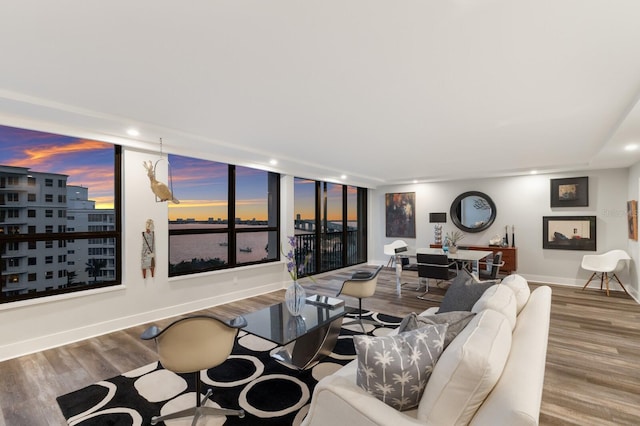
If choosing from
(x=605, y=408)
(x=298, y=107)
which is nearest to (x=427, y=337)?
(x=605, y=408)

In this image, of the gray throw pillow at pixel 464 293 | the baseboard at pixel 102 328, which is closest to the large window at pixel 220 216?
the baseboard at pixel 102 328

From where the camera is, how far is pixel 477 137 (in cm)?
392

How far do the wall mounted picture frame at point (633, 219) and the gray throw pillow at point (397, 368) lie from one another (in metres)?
5.92

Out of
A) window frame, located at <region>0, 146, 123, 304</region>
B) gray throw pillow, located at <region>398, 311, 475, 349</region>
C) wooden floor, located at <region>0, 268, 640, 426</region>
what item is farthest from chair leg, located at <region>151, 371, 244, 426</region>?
window frame, located at <region>0, 146, 123, 304</region>

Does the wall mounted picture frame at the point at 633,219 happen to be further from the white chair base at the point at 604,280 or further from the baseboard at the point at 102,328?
the baseboard at the point at 102,328

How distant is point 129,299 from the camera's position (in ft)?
13.4

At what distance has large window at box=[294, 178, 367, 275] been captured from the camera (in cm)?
711

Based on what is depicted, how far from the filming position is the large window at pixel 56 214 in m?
3.29

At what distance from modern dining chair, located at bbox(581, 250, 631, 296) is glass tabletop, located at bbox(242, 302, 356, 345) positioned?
533 cm

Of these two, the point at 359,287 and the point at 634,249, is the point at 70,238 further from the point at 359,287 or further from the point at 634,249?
the point at 634,249

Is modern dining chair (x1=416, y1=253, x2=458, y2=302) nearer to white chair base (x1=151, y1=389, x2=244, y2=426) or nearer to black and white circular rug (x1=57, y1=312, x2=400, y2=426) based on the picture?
black and white circular rug (x1=57, y1=312, x2=400, y2=426)

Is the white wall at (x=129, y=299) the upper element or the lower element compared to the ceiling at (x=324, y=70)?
lower

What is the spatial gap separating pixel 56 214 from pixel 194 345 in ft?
9.41

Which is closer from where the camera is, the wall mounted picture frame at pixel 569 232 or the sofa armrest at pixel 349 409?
the sofa armrest at pixel 349 409
